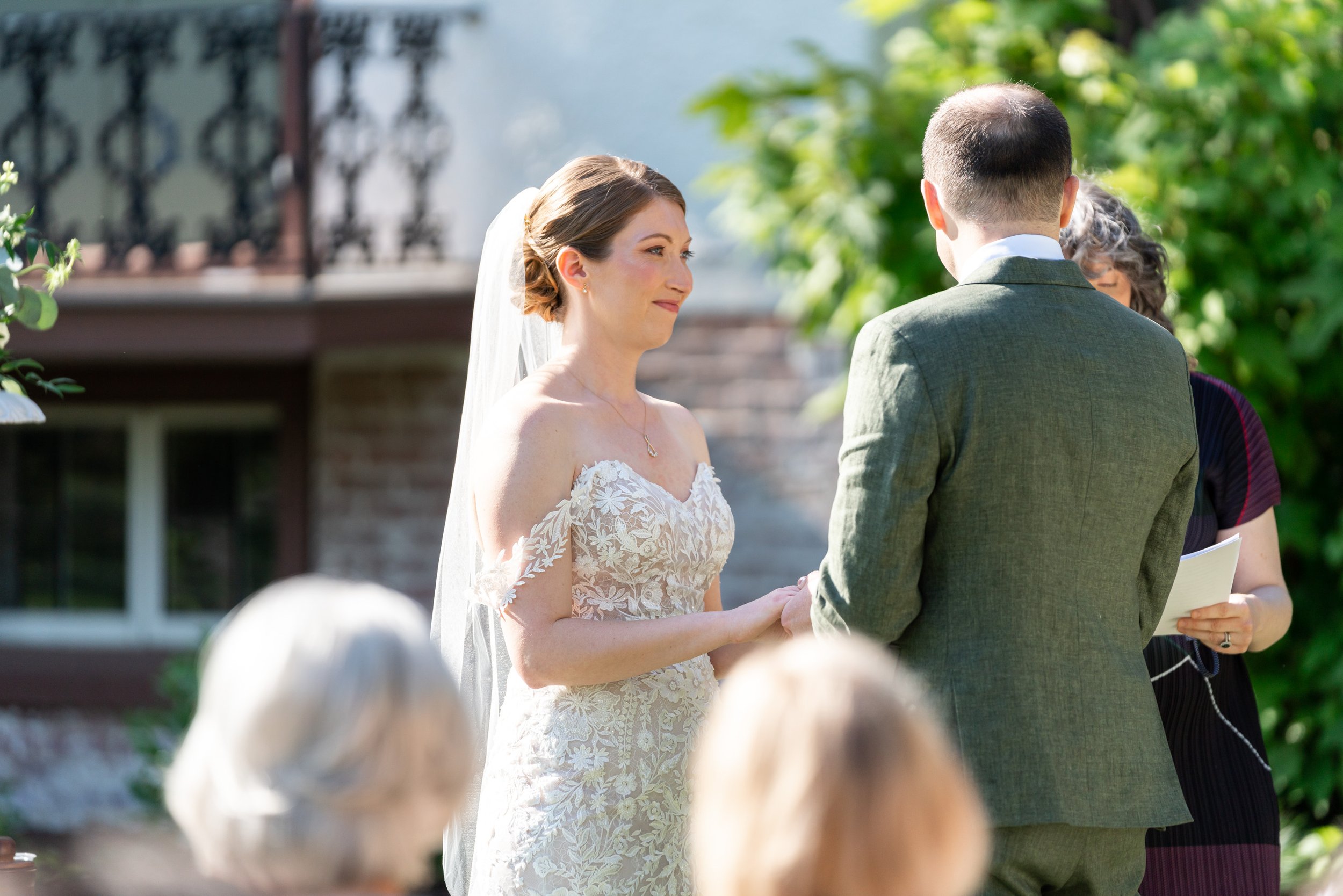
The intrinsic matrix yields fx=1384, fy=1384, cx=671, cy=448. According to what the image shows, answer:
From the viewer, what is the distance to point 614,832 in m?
→ 2.67

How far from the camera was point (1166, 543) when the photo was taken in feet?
7.18

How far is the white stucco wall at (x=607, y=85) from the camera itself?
273 inches

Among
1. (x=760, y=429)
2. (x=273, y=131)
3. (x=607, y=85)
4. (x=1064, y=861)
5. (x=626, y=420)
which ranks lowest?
(x=760, y=429)

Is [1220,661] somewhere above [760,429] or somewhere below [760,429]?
above

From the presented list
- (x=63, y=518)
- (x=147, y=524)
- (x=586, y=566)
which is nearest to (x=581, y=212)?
(x=586, y=566)

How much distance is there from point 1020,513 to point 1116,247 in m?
1.11

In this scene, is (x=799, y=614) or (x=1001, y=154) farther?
(x=799, y=614)

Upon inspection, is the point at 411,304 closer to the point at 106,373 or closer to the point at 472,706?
the point at 106,373

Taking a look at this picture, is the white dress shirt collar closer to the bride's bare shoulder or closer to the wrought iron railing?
the bride's bare shoulder

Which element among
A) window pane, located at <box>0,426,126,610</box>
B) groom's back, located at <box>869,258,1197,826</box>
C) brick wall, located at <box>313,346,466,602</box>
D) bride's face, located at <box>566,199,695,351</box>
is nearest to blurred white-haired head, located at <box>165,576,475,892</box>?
groom's back, located at <box>869,258,1197,826</box>

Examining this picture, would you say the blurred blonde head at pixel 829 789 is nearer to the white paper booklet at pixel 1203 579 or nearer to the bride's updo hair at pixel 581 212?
the white paper booklet at pixel 1203 579

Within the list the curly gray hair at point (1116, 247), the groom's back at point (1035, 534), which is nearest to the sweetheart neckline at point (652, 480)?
the groom's back at point (1035, 534)

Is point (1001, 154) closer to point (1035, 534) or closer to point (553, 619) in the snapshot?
point (1035, 534)

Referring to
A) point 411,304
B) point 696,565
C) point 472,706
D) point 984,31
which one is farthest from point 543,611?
point 411,304
